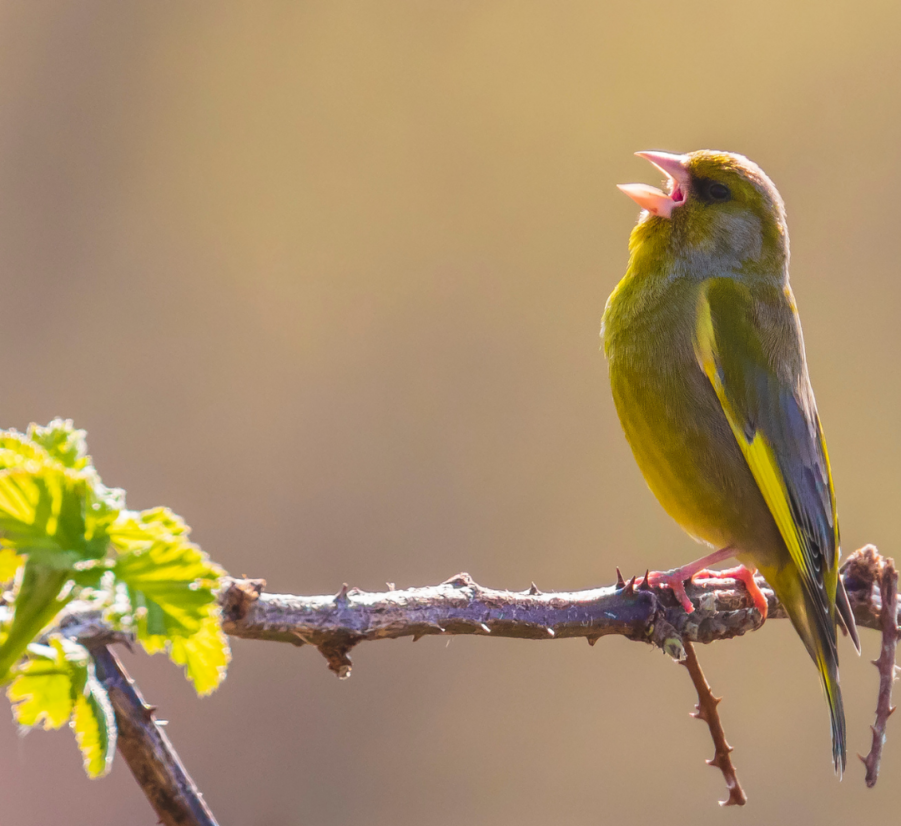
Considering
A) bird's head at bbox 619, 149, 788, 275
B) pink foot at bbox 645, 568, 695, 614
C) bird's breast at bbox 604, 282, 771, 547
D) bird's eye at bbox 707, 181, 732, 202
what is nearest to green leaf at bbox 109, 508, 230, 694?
pink foot at bbox 645, 568, 695, 614

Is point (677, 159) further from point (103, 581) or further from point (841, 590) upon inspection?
point (103, 581)

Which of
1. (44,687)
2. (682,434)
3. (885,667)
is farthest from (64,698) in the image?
(682,434)

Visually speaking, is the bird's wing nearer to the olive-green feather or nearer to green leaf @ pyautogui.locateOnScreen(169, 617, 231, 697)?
the olive-green feather

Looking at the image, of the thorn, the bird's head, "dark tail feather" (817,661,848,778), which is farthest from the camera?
the bird's head

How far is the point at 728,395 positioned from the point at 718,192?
0.46 m

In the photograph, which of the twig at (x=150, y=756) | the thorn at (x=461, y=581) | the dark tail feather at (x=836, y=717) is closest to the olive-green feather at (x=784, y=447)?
the dark tail feather at (x=836, y=717)

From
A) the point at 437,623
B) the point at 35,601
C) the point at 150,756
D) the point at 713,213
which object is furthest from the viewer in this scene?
the point at 713,213

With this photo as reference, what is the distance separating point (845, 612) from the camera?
5.39 ft

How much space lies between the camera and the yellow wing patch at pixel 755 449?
1.72 m

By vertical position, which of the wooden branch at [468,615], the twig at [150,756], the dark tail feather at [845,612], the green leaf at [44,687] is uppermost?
the green leaf at [44,687]

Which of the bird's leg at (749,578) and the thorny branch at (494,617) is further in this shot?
the bird's leg at (749,578)

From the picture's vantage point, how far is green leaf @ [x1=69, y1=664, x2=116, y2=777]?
14.1 inches

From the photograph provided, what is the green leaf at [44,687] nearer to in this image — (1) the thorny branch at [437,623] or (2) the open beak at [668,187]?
(1) the thorny branch at [437,623]

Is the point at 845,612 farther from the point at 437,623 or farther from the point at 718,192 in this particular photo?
the point at 437,623
